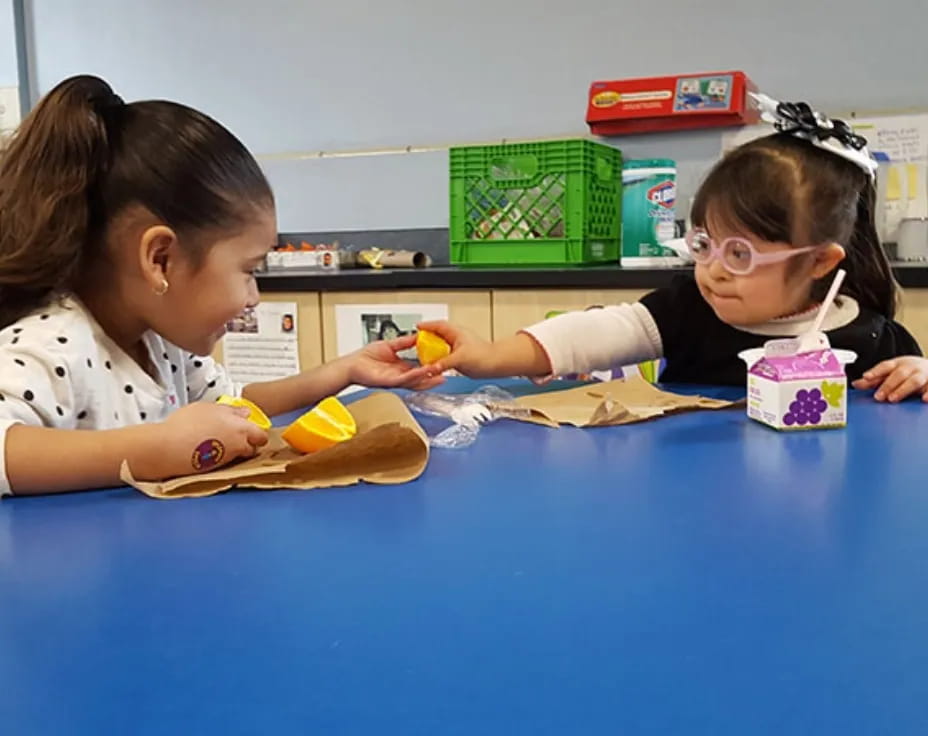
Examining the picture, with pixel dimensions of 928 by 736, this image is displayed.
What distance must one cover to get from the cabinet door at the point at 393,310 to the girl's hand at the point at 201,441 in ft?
3.85

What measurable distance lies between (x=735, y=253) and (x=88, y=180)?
2.33 feet

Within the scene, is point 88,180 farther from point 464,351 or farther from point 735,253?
point 735,253

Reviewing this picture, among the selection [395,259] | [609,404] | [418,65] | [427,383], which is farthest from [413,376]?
[418,65]

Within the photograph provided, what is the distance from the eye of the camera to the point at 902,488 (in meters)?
0.64

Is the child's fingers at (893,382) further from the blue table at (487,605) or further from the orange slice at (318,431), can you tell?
the orange slice at (318,431)

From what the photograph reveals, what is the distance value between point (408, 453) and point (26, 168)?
480mm

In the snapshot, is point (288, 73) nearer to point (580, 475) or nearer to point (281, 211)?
point (281, 211)

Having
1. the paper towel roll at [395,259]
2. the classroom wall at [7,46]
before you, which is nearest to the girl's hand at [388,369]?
the paper towel roll at [395,259]

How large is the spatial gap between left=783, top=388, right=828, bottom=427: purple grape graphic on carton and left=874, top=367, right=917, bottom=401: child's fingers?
0.19m

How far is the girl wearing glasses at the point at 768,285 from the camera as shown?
1070 mm

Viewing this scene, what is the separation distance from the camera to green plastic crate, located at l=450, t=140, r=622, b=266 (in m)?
2.08

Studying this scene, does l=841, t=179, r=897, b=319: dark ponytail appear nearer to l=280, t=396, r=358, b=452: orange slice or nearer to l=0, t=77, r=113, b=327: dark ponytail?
l=280, t=396, r=358, b=452: orange slice

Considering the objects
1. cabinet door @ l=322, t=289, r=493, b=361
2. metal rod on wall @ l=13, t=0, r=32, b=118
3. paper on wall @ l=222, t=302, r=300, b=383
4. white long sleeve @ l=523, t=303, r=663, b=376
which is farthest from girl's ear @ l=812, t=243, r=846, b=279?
metal rod on wall @ l=13, t=0, r=32, b=118

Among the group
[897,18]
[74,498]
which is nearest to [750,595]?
[74,498]
